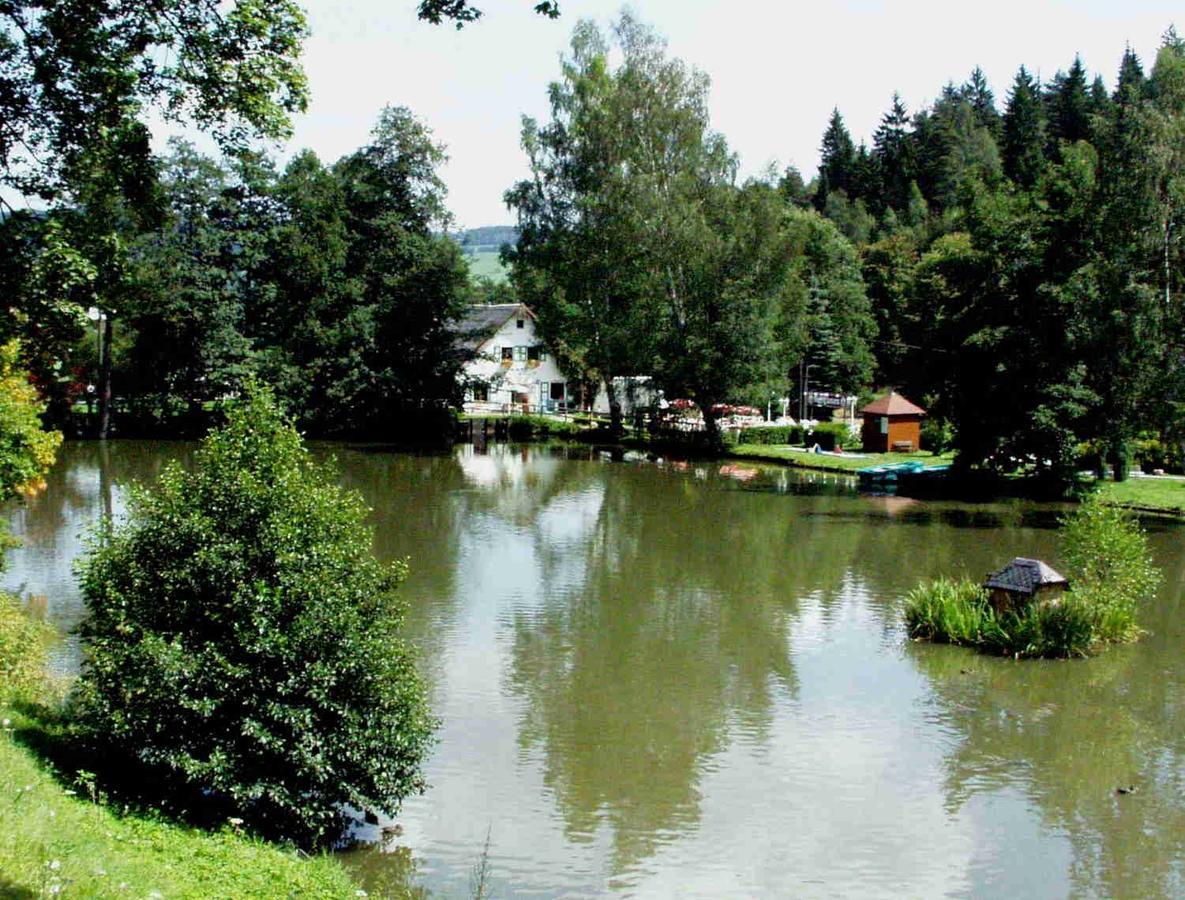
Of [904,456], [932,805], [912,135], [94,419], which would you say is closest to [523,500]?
[904,456]

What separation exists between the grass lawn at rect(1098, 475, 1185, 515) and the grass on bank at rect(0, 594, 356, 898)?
29641mm

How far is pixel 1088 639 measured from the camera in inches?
779

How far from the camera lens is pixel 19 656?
14.6 m

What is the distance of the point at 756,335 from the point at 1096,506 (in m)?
29.1

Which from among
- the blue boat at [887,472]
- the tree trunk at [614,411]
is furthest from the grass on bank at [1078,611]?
the tree trunk at [614,411]

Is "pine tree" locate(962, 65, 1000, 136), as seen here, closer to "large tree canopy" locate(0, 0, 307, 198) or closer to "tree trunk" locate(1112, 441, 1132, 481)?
"tree trunk" locate(1112, 441, 1132, 481)

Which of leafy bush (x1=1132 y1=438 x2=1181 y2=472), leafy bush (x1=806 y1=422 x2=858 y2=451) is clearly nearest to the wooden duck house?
leafy bush (x1=1132 y1=438 x2=1181 y2=472)

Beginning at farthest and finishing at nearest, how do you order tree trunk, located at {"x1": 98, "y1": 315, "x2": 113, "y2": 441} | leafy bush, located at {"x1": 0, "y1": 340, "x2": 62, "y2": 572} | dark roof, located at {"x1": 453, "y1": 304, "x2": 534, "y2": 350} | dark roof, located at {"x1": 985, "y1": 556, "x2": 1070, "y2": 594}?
dark roof, located at {"x1": 453, "y1": 304, "x2": 534, "y2": 350} < tree trunk, located at {"x1": 98, "y1": 315, "x2": 113, "y2": 441} < leafy bush, located at {"x1": 0, "y1": 340, "x2": 62, "y2": 572} < dark roof, located at {"x1": 985, "y1": 556, "x2": 1070, "y2": 594}

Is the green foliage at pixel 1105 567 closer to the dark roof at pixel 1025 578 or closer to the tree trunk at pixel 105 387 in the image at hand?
the dark roof at pixel 1025 578

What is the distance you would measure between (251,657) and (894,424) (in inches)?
1680

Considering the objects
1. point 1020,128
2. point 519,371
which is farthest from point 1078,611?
point 1020,128

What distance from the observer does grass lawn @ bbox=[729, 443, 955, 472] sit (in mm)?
47406

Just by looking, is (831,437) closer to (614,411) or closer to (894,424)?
(894,424)

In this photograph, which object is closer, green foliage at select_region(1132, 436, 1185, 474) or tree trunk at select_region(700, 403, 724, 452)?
green foliage at select_region(1132, 436, 1185, 474)
